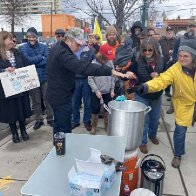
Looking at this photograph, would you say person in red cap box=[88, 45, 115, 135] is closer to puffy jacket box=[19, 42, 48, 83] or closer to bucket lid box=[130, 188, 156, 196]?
puffy jacket box=[19, 42, 48, 83]

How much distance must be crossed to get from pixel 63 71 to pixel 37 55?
1879 millimetres

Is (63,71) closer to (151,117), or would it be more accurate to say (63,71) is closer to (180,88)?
(180,88)

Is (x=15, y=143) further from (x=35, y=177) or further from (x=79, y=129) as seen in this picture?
(x=35, y=177)

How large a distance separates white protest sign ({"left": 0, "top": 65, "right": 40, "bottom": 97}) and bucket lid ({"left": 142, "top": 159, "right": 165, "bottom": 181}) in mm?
2457

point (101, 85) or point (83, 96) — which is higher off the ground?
point (101, 85)

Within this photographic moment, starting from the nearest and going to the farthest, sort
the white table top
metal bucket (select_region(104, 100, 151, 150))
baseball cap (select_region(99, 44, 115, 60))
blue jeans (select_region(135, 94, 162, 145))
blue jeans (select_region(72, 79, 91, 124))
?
the white table top < metal bucket (select_region(104, 100, 151, 150)) < blue jeans (select_region(135, 94, 162, 145)) < baseball cap (select_region(99, 44, 115, 60)) < blue jeans (select_region(72, 79, 91, 124))

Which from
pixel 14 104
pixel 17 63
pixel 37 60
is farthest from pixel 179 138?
pixel 37 60

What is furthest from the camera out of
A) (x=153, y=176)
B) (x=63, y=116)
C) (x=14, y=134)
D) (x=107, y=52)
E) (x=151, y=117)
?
(x=107, y=52)

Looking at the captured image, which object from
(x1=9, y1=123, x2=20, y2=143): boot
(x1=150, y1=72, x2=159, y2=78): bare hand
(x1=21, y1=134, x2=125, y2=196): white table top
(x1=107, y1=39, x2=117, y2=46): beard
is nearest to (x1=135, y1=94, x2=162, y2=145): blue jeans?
(x1=150, y1=72, x2=159, y2=78): bare hand

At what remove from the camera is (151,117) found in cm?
443

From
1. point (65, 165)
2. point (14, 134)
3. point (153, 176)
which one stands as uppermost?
point (65, 165)

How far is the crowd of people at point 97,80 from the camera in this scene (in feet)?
11.3

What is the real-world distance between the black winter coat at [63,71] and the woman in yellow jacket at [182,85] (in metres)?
0.62

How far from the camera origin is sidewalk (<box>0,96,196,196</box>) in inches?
134
